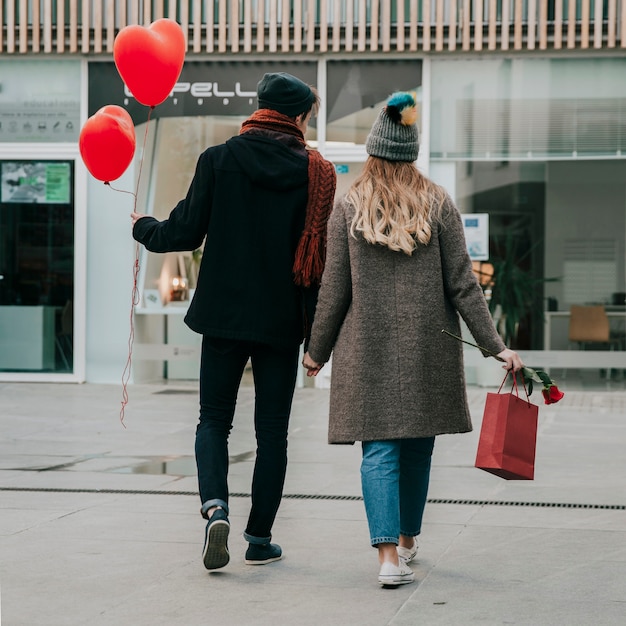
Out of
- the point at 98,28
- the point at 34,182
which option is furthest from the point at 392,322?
the point at 34,182

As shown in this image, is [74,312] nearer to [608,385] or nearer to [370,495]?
[608,385]

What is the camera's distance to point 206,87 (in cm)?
1301

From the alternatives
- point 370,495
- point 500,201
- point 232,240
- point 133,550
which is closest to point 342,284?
point 232,240

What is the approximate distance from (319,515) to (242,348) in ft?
5.01

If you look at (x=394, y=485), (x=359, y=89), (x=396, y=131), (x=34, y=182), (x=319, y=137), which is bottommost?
(x=394, y=485)

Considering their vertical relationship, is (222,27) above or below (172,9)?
below

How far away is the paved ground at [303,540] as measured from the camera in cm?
395

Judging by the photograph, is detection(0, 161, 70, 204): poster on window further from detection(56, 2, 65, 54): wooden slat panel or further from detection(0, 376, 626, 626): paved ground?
detection(0, 376, 626, 626): paved ground

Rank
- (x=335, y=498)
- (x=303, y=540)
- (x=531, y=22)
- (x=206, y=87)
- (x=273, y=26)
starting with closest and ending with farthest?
(x=303, y=540) → (x=335, y=498) → (x=531, y=22) → (x=273, y=26) → (x=206, y=87)

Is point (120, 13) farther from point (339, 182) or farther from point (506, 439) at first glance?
point (506, 439)

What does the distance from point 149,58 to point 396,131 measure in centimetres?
183

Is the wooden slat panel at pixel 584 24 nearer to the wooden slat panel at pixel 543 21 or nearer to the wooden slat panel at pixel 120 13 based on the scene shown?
the wooden slat panel at pixel 543 21

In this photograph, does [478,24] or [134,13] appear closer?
[478,24]

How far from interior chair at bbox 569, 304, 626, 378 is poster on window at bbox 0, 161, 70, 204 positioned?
564cm
